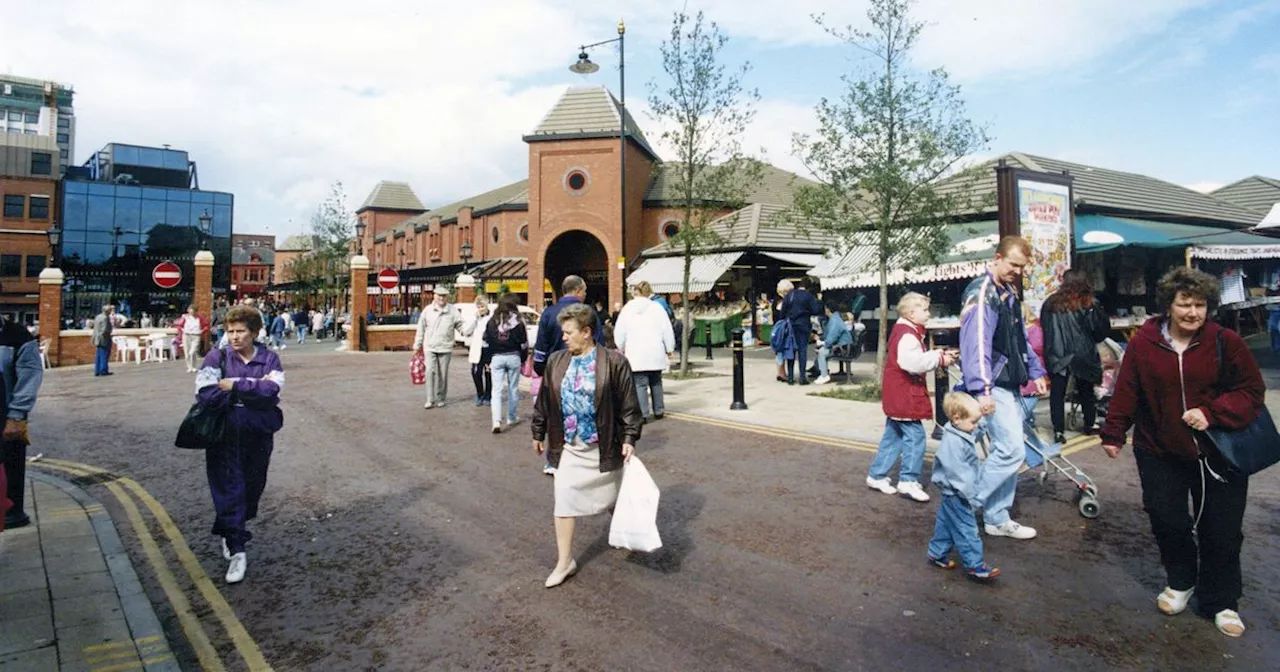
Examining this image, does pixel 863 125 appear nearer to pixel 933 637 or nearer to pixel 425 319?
pixel 425 319

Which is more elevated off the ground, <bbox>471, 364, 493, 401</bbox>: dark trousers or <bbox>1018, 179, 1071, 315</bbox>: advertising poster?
<bbox>1018, 179, 1071, 315</bbox>: advertising poster

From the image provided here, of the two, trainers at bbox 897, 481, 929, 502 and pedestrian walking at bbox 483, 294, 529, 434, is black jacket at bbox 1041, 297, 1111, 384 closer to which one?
trainers at bbox 897, 481, 929, 502

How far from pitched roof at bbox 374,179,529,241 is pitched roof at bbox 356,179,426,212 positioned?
519cm

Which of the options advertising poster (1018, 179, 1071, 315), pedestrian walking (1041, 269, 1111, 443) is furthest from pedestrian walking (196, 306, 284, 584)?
advertising poster (1018, 179, 1071, 315)

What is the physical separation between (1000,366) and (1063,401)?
3577 millimetres

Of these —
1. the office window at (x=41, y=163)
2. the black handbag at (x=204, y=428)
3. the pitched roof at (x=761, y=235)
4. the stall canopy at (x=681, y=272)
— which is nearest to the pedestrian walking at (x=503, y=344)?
the black handbag at (x=204, y=428)

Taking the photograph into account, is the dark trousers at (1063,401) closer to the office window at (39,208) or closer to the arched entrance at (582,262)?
the arched entrance at (582,262)

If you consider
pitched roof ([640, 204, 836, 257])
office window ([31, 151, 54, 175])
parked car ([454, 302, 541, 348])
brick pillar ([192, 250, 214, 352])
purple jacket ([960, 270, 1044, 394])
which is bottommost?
purple jacket ([960, 270, 1044, 394])

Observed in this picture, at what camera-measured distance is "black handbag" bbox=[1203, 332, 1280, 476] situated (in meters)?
3.26

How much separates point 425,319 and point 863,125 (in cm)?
749

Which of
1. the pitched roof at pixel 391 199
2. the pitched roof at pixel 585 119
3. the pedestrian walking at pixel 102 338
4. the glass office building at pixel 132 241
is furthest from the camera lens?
the pitched roof at pixel 391 199

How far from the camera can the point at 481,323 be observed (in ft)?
32.8

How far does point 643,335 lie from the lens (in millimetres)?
8617

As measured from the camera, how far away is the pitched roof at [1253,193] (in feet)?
78.7
